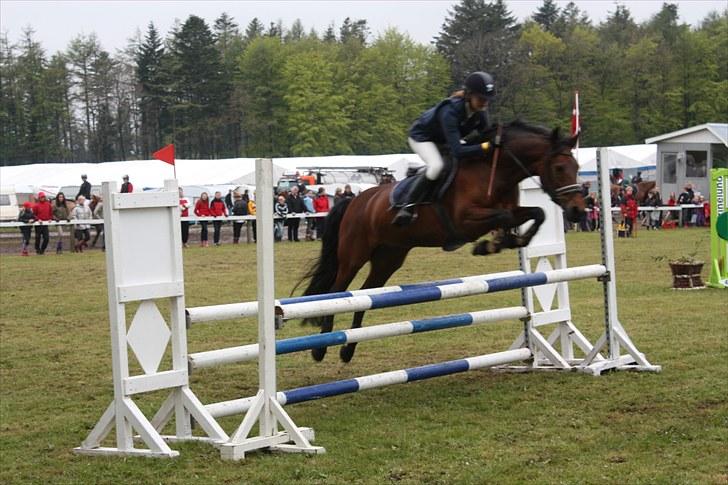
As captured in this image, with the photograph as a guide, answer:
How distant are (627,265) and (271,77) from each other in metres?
59.3

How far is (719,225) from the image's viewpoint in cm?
1212

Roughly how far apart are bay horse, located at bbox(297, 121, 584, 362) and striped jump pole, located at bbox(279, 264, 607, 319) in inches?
12.3

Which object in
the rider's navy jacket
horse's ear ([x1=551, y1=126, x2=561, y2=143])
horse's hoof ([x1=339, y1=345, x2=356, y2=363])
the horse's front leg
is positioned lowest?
horse's hoof ([x1=339, y1=345, x2=356, y2=363])

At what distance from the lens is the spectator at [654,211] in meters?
30.8

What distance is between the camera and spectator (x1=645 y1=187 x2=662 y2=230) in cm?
3081

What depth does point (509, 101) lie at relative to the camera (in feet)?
218

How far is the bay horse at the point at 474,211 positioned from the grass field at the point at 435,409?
3.32 ft

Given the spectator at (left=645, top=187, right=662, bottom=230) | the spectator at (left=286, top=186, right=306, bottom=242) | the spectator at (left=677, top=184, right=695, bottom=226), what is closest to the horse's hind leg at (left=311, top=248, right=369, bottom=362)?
the spectator at (left=286, top=186, right=306, bottom=242)

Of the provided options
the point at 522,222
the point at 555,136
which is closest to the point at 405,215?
the point at 522,222

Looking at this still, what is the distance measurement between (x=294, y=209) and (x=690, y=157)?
14.8 meters

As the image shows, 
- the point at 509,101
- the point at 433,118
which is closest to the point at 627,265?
the point at 433,118

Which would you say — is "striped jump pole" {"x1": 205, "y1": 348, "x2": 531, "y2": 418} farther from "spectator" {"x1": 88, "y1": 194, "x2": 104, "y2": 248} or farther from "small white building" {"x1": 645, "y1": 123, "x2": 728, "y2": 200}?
"small white building" {"x1": 645, "y1": 123, "x2": 728, "y2": 200}

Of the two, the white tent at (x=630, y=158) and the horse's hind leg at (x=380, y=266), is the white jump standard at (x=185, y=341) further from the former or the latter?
the white tent at (x=630, y=158)

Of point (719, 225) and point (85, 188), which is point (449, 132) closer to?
point (719, 225)
